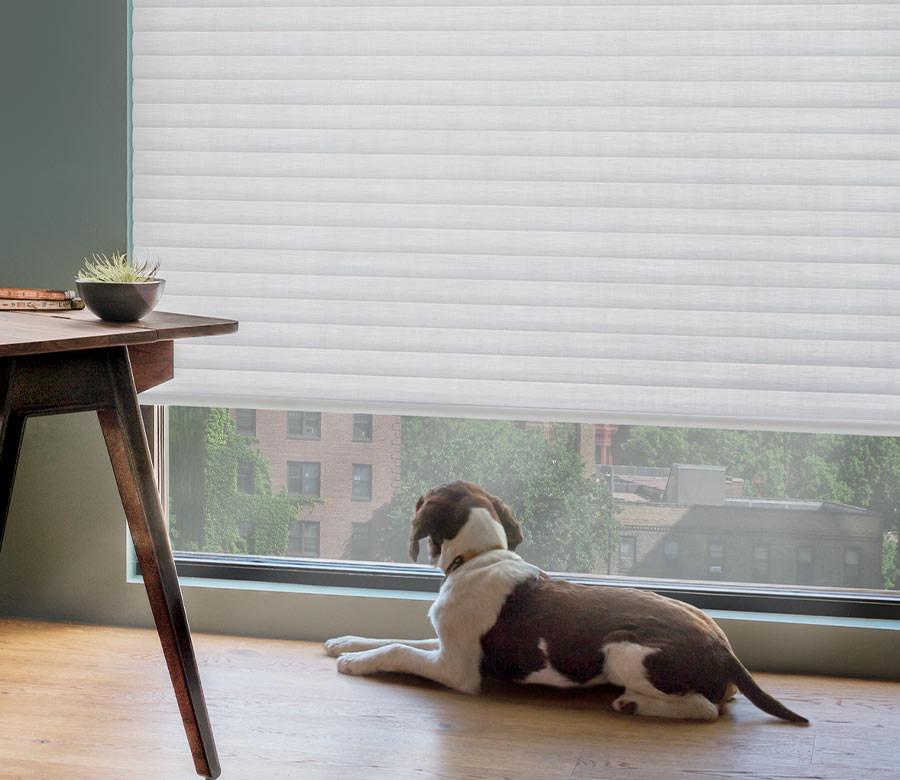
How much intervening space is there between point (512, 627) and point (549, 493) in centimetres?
49

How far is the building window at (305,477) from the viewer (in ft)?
8.32

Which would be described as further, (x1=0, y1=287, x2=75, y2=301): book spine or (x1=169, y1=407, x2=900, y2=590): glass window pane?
(x1=169, y1=407, x2=900, y2=590): glass window pane

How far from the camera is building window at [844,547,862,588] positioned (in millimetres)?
2385

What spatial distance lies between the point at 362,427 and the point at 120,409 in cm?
97

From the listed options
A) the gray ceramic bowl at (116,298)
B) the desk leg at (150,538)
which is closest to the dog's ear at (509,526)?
the desk leg at (150,538)

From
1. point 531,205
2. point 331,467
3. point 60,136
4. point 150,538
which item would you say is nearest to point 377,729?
point 150,538

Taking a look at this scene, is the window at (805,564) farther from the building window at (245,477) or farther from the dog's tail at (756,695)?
the building window at (245,477)

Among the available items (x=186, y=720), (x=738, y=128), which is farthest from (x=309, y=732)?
(x=738, y=128)

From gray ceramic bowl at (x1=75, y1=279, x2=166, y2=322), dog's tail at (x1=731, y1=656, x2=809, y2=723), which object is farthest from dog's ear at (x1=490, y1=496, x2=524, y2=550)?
gray ceramic bowl at (x1=75, y1=279, x2=166, y2=322)

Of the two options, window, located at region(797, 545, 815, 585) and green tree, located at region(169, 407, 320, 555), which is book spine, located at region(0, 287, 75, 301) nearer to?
green tree, located at region(169, 407, 320, 555)

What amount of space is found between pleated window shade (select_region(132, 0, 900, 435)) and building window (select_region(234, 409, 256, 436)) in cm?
12

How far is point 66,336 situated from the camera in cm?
144

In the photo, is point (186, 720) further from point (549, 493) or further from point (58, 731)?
point (549, 493)

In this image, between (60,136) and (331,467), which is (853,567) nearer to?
(331,467)
